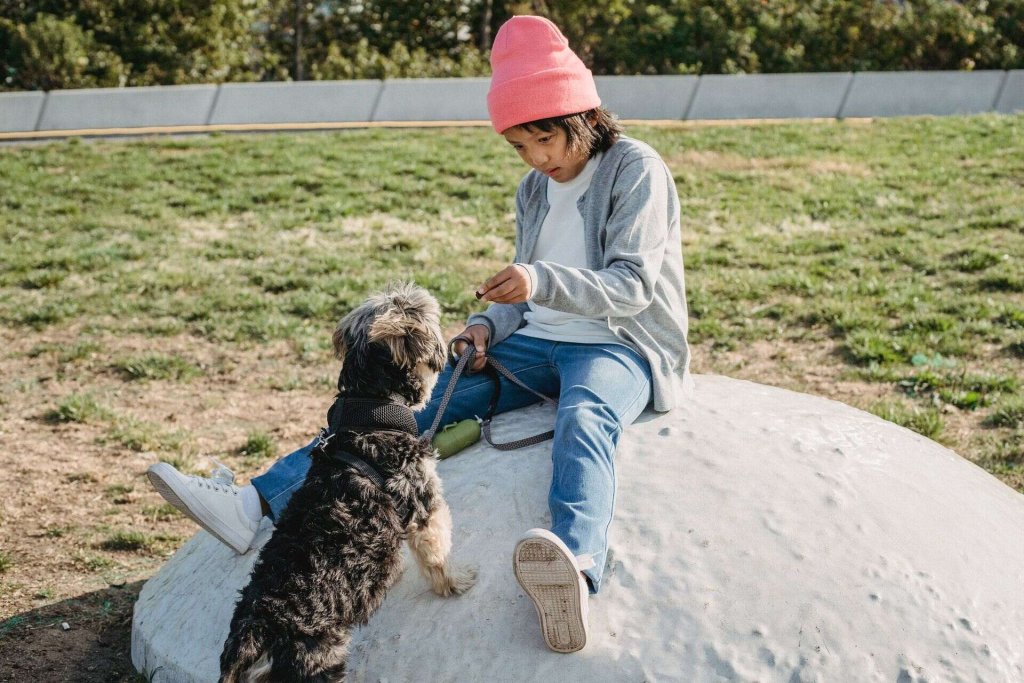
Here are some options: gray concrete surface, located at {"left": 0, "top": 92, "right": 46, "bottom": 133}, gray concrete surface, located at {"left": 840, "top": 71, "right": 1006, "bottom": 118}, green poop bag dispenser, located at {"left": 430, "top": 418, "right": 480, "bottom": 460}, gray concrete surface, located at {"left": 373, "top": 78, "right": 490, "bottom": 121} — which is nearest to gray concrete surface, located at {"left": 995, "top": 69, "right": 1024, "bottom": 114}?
gray concrete surface, located at {"left": 840, "top": 71, "right": 1006, "bottom": 118}

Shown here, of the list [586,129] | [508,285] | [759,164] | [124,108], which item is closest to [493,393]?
[508,285]

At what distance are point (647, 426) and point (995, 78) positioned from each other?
20.9 m

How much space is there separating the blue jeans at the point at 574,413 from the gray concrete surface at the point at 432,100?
17528 mm

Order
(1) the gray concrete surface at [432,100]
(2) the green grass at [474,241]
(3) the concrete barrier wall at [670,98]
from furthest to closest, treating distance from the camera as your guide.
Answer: (1) the gray concrete surface at [432,100]
(3) the concrete barrier wall at [670,98]
(2) the green grass at [474,241]

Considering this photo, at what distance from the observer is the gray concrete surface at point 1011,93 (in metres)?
21.5

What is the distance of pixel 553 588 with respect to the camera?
3.39 meters

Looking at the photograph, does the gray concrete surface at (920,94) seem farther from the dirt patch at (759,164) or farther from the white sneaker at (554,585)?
the white sneaker at (554,585)

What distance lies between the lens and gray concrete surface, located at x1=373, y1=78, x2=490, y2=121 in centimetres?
2152

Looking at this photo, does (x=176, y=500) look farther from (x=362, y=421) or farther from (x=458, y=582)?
(x=458, y=582)

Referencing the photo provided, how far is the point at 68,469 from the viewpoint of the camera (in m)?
6.92

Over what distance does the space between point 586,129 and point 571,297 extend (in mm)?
864

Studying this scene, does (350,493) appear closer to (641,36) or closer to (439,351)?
(439,351)

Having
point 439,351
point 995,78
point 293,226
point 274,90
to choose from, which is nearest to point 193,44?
point 274,90

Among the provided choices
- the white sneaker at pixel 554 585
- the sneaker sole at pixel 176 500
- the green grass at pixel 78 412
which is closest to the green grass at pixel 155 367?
the green grass at pixel 78 412
